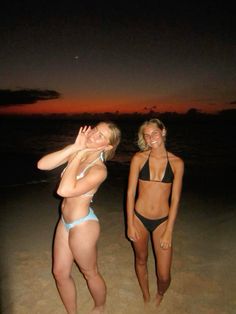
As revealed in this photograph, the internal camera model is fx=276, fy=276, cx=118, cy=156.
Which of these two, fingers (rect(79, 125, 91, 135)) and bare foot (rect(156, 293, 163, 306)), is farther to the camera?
bare foot (rect(156, 293, 163, 306))

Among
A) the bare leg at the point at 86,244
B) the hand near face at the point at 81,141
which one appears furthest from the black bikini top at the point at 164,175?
the hand near face at the point at 81,141

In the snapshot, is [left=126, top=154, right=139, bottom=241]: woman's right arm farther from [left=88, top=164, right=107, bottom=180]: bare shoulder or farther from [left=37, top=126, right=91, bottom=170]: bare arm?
[left=37, top=126, right=91, bottom=170]: bare arm

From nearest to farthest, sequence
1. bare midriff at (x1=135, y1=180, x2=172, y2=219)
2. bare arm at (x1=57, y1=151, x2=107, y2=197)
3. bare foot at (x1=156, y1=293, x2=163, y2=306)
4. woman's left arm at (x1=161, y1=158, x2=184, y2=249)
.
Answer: bare arm at (x1=57, y1=151, x2=107, y2=197) < woman's left arm at (x1=161, y1=158, x2=184, y2=249) < bare midriff at (x1=135, y1=180, x2=172, y2=219) < bare foot at (x1=156, y1=293, x2=163, y2=306)

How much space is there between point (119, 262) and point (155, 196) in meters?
2.15

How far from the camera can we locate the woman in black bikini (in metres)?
3.35

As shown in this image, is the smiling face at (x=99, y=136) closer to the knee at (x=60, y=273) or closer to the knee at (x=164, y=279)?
the knee at (x=60, y=273)

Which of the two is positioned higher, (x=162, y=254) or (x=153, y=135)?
(x=153, y=135)

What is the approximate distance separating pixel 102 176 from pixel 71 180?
351 millimetres

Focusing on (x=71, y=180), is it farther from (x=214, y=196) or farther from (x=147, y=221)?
(x=214, y=196)

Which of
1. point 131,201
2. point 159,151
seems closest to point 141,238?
point 131,201

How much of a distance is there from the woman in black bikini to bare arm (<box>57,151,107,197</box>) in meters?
0.80

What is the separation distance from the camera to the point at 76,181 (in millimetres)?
2643

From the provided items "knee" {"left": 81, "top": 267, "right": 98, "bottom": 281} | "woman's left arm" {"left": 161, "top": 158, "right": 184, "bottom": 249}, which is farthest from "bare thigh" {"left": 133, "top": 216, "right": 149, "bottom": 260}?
"knee" {"left": 81, "top": 267, "right": 98, "bottom": 281}

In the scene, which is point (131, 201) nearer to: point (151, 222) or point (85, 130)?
point (151, 222)
